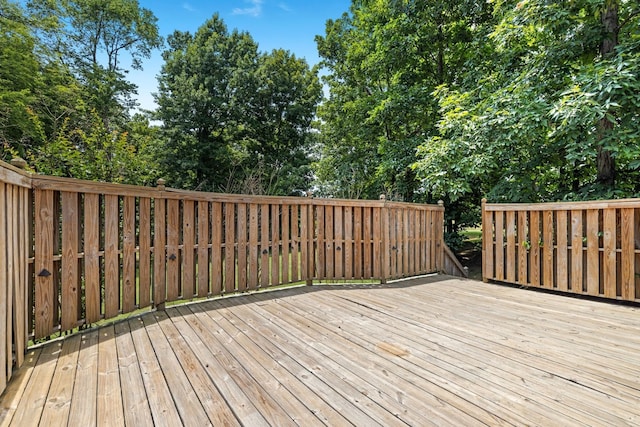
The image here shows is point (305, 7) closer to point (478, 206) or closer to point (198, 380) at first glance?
point (478, 206)

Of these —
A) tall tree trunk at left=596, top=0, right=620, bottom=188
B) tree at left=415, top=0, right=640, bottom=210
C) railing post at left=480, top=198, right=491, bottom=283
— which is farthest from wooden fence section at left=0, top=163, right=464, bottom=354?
tall tree trunk at left=596, top=0, right=620, bottom=188

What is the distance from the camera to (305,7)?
964cm

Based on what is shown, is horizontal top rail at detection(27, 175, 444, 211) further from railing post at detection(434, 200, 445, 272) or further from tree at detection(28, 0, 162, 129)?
tree at detection(28, 0, 162, 129)

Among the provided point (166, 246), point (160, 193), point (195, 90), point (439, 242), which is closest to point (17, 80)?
point (195, 90)

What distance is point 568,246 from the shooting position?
3.89 metres

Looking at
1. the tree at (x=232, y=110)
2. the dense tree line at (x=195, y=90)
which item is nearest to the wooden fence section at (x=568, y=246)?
the dense tree line at (x=195, y=90)

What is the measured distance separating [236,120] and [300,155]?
3.23 m

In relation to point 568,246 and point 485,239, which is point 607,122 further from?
point 485,239

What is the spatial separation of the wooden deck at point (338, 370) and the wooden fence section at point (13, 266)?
0.18m

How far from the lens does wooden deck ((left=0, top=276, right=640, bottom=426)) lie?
1.48 metres

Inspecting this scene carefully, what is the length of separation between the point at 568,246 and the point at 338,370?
→ 12.1ft

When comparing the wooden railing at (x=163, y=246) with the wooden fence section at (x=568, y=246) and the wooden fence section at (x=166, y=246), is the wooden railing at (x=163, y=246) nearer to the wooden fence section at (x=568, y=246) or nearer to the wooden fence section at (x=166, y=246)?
the wooden fence section at (x=166, y=246)

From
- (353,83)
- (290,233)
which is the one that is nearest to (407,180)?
(353,83)

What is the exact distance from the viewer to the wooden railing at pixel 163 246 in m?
2.16
